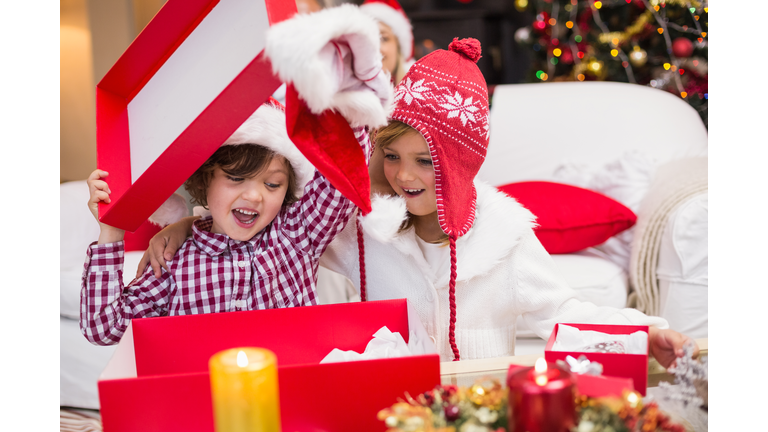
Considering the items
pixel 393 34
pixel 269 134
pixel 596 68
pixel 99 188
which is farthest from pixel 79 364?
pixel 596 68

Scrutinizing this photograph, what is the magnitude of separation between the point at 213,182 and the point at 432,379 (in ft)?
1.81

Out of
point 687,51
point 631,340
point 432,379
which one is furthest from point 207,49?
point 687,51

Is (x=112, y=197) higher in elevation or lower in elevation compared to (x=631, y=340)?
higher

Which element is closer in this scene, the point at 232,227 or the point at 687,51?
the point at 232,227

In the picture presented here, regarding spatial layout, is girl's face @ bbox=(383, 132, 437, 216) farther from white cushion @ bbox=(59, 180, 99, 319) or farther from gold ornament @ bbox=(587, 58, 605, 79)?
gold ornament @ bbox=(587, 58, 605, 79)

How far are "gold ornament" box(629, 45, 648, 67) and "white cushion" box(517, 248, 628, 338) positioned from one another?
4.27 feet

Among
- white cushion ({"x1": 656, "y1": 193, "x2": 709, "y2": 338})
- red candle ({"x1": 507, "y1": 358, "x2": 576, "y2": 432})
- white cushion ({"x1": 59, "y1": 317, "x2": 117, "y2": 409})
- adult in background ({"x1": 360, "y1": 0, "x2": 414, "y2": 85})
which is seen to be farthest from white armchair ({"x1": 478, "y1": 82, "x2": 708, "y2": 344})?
white cushion ({"x1": 59, "y1": 317, "x2": 117, "y2": 409})

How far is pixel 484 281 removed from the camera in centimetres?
103

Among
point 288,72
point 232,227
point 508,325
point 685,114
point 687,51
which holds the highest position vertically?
point 687,51

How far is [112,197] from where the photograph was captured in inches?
31.4

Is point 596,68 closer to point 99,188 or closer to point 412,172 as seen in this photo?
point 412,172

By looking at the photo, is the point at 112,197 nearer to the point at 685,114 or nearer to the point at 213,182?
the point at 213,182

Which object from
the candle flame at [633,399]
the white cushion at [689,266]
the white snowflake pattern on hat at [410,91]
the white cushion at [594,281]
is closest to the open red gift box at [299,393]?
the candle flame at [633,399]

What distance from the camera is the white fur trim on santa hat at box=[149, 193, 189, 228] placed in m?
1.03
